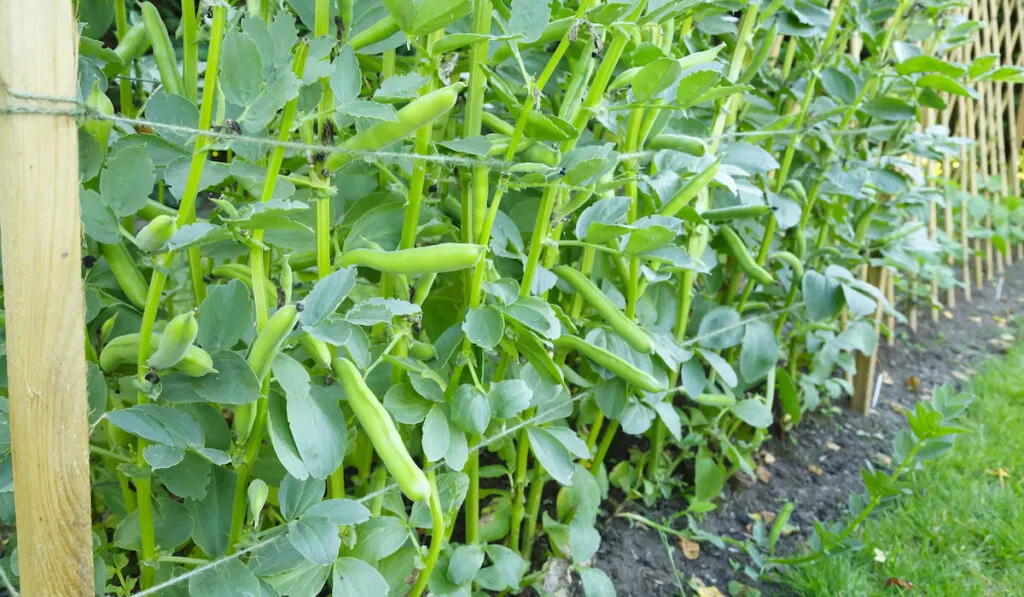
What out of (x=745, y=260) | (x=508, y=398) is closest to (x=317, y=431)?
(x=508, y=398)

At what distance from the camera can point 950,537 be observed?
5.70 ft

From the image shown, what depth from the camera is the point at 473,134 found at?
3.16 ft

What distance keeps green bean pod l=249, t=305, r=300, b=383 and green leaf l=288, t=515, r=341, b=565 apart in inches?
7.0

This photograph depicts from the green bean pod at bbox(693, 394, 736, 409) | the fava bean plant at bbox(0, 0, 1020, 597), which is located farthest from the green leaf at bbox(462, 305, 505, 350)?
the green bean pod at bbox(693, 394, 736, 409)

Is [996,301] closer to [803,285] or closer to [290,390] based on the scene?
→ [803,285]

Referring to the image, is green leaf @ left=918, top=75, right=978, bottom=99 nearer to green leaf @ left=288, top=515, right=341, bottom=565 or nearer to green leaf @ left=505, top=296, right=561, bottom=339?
green leaf @ left=505, top=296, right=561, bottom=339

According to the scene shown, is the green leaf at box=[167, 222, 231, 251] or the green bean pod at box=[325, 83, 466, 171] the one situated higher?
the green bean pod at box=[325, 83, 466, 171]

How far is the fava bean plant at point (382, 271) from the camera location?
75 cm

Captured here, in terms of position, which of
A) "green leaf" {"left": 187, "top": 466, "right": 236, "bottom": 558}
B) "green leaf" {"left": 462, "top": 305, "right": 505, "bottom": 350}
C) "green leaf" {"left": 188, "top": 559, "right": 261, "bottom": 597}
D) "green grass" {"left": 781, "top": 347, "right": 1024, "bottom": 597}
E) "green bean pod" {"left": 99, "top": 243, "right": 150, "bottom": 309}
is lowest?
"green grass" {"left": 781, "top": 347, "right": 1024, "bottom": 597}

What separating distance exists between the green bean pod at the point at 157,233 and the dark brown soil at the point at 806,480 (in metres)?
1.16

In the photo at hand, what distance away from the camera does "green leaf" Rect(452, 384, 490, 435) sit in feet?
3.05

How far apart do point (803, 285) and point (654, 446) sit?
50 centimetres

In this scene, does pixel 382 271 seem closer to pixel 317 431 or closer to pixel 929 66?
pixel 317 431

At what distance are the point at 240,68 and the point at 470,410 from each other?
1.61 feet
